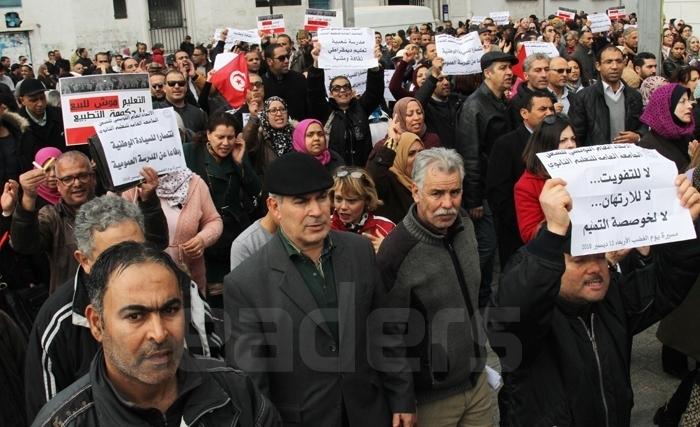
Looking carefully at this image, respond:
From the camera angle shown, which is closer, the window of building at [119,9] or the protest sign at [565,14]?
the protest sign at [565,14]

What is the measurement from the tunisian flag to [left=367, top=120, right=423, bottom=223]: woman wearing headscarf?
12.1 feet

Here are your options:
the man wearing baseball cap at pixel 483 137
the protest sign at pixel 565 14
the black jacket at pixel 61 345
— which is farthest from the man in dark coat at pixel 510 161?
the protest sign at pixel 565 14

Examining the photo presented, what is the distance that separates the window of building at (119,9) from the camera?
28.9 meters

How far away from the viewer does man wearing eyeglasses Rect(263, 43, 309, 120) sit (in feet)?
32.6

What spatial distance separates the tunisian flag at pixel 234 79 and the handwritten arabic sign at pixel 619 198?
22.1 feet

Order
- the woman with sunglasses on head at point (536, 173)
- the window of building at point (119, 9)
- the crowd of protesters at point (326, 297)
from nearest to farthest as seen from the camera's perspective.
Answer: the crowd of protesters at point (326, 297) → the woman with sunglasses on head at point (536, 173) → the window of building at point (119, 9)

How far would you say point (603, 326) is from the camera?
341cm

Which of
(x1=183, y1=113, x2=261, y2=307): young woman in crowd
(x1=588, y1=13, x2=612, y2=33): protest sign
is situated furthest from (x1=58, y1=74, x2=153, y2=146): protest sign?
(x1=588, y1=13, x2=612, y2=33): protest sign

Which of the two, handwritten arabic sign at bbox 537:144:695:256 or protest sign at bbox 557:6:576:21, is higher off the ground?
protest sign at bbox 557:6:576:21

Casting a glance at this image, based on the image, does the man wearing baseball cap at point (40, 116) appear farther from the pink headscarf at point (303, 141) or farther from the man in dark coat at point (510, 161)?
the man in dark coat at point (510, 161)

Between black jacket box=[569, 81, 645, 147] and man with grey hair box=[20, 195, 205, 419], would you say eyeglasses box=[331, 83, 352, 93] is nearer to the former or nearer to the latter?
black jacket box=[569, 81, 645, 147]

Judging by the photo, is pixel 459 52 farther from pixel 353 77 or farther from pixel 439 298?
pixel 439 298

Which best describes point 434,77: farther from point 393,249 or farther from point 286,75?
point 393,249

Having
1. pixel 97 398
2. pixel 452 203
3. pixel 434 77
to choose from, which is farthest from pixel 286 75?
pixel 97 398
